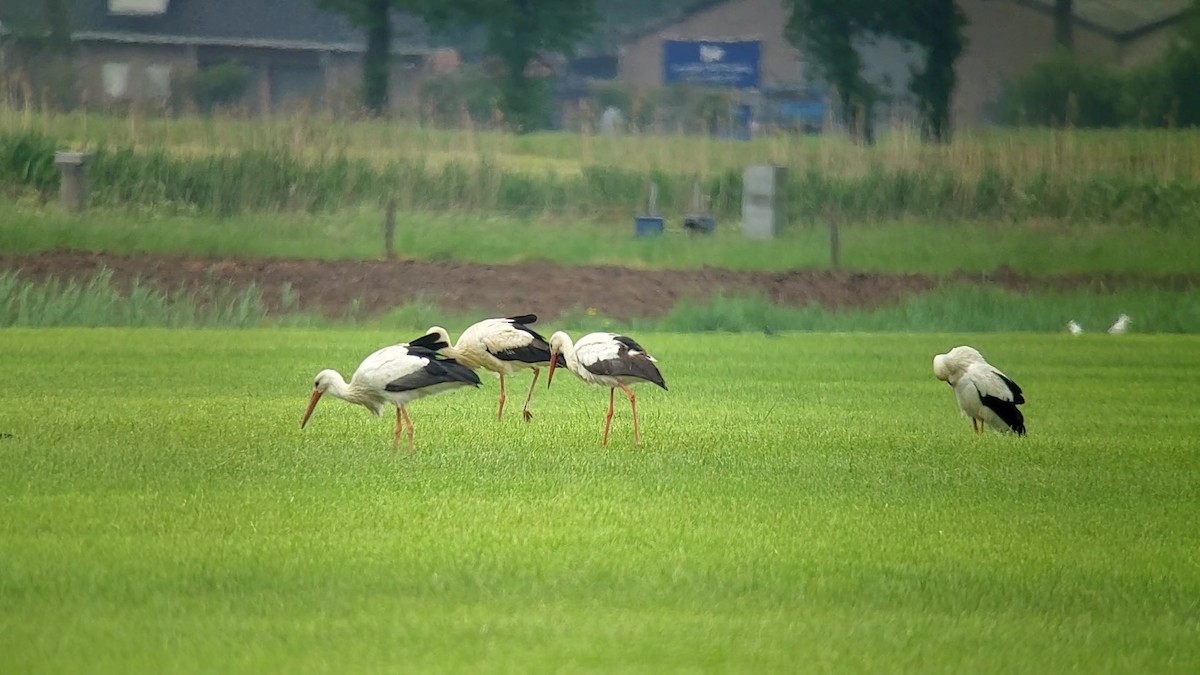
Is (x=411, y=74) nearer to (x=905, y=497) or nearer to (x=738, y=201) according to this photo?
(x=738, y=201)

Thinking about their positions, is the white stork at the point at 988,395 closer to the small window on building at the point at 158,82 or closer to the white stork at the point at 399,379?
the white stork at the point at 399,379

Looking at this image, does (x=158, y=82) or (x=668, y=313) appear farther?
(x=158, y=82)

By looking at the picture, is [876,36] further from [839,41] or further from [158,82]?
[158,82]

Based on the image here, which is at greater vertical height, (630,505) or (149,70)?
(149,70)

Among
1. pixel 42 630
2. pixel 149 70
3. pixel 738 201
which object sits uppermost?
pixel 149 70

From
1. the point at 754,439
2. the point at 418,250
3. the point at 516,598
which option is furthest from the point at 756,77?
the point at 516,598

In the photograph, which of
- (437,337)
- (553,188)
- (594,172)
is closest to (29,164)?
(553,188)

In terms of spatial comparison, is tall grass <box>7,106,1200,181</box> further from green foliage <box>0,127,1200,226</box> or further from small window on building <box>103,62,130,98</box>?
small window on building <box>103,62,130,98</box>

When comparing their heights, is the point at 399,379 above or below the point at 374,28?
below

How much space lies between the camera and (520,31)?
45.3 m

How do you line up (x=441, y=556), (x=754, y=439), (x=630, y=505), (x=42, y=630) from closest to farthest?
(x=42, y=630), (x=441, y=556), (x=630, y=505), (x=754, y=439)

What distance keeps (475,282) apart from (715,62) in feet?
42.8

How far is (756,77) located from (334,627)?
3474 centimetres

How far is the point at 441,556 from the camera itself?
9672 millimetres
